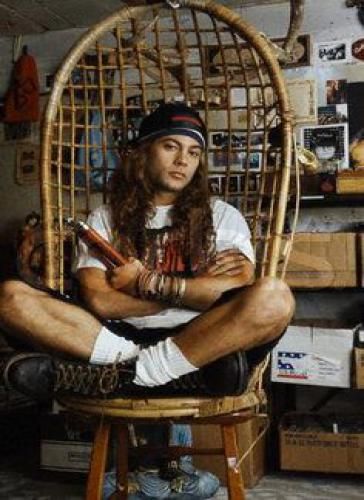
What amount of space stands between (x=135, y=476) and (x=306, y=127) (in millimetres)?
1848

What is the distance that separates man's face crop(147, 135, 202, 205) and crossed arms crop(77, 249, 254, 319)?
36cm

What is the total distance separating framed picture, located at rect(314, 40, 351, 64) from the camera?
321 centimetres

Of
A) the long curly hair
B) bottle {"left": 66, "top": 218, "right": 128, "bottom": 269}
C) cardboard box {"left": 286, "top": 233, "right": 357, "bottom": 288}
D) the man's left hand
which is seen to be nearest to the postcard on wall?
cardboard box {"left": 286, "top": 233, "right": 357, "bottom": 288}

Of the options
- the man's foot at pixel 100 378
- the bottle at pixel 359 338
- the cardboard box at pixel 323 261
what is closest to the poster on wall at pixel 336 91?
the cardboard box at pixel 323 261

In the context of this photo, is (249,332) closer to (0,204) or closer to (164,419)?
(164,419)

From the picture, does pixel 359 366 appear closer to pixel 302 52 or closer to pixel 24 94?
pixel 302 52

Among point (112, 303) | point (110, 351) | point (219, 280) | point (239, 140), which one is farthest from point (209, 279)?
point (239, 140)

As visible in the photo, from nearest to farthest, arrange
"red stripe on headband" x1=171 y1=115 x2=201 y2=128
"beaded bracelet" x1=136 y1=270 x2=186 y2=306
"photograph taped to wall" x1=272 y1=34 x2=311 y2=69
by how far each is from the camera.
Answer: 1. "beaded bracelet" x1=136 y1=270 x2=186 y2=306
2. "red stripe on headband" x1=171 y1=115 x2=201 y2=128
3. "photograph taped to wall" x1=272 y1=34 x2=311 y2=69

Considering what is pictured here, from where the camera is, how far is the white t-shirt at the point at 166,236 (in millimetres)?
1742

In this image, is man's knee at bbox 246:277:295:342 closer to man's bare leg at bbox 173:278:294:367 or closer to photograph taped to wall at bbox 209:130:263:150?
man's bare leg at bbox 173:278:294:367

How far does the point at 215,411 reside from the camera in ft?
4.90

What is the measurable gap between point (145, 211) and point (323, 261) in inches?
40.8

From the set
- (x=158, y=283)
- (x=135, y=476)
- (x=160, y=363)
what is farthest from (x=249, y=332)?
(x=135, y=476)

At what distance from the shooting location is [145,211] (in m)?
2.00
